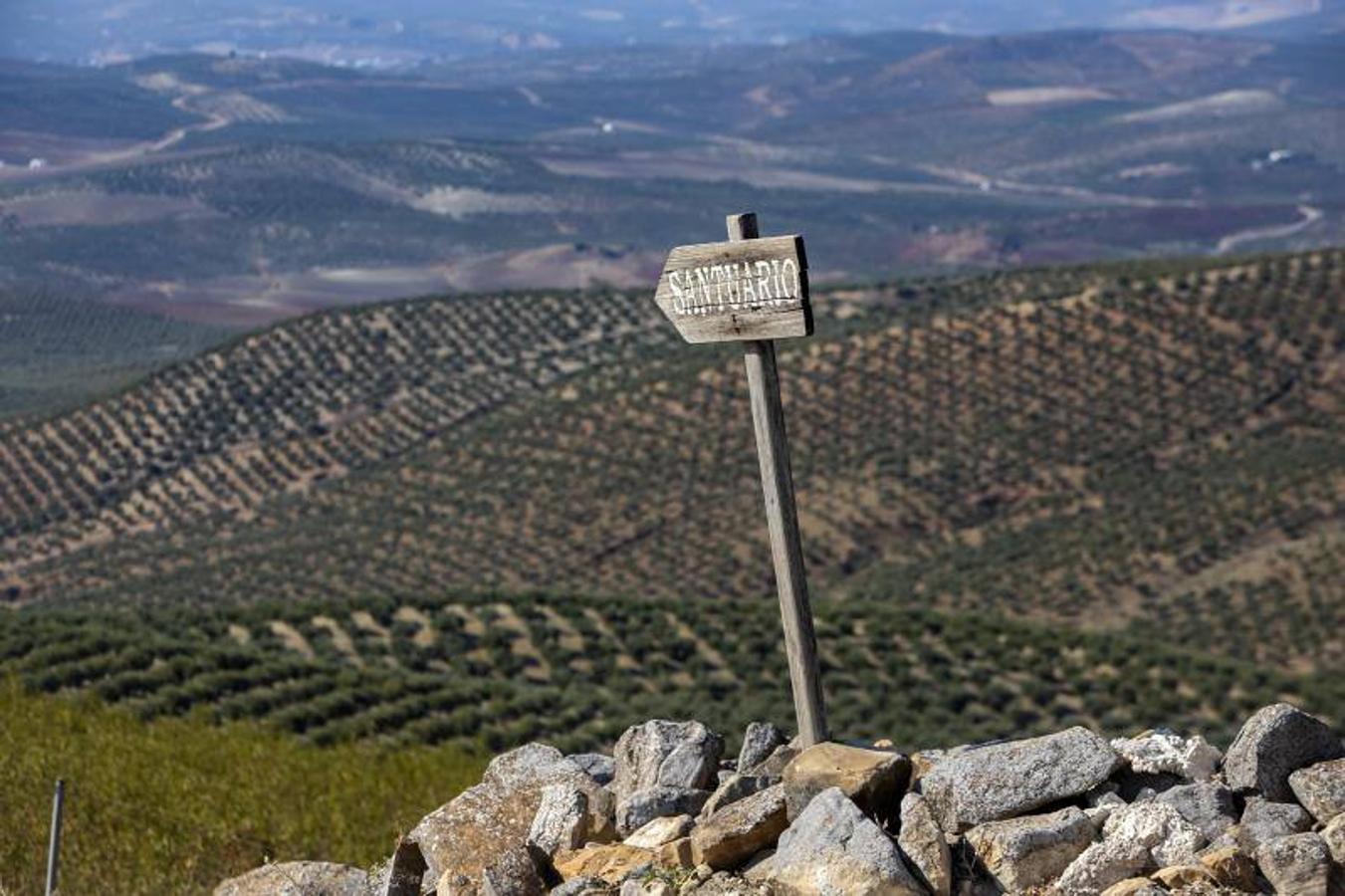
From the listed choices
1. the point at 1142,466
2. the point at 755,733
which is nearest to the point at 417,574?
the point at 1142,466

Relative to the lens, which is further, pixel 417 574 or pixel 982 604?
pixel 417 574

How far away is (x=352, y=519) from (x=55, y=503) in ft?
51.7

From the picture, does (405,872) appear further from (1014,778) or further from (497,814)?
(1014,778)

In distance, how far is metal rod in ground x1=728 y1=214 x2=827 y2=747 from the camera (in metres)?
9.37

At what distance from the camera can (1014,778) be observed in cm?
842

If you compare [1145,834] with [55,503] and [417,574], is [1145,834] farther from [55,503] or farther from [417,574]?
[55,503]

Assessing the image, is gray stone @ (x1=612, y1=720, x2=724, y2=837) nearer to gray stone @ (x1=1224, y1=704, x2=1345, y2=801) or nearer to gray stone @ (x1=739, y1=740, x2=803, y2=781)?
gray stone @ (x1=739, y1=740, x2=803, y2=781)

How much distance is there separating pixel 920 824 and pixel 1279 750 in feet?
4.87

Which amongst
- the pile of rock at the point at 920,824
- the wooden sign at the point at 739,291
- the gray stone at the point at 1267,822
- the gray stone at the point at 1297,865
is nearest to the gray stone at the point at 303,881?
the pile of rock at the point at 920,824

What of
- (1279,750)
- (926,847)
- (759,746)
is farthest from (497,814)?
(1279,750)

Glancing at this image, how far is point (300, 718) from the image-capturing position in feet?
78.9

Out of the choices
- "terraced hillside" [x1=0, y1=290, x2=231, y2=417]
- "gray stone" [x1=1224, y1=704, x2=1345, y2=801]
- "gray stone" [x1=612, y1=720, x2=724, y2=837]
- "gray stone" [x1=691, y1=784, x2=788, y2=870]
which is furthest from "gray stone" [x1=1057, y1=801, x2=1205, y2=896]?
"terraced hillside" [x1=0, y1=290, x2=231, y2=417]

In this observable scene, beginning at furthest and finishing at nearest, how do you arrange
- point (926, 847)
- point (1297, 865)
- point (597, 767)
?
point (597, 767), point (926, 847), point (1297, 865)

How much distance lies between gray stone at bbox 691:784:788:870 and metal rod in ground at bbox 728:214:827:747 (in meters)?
0.84
